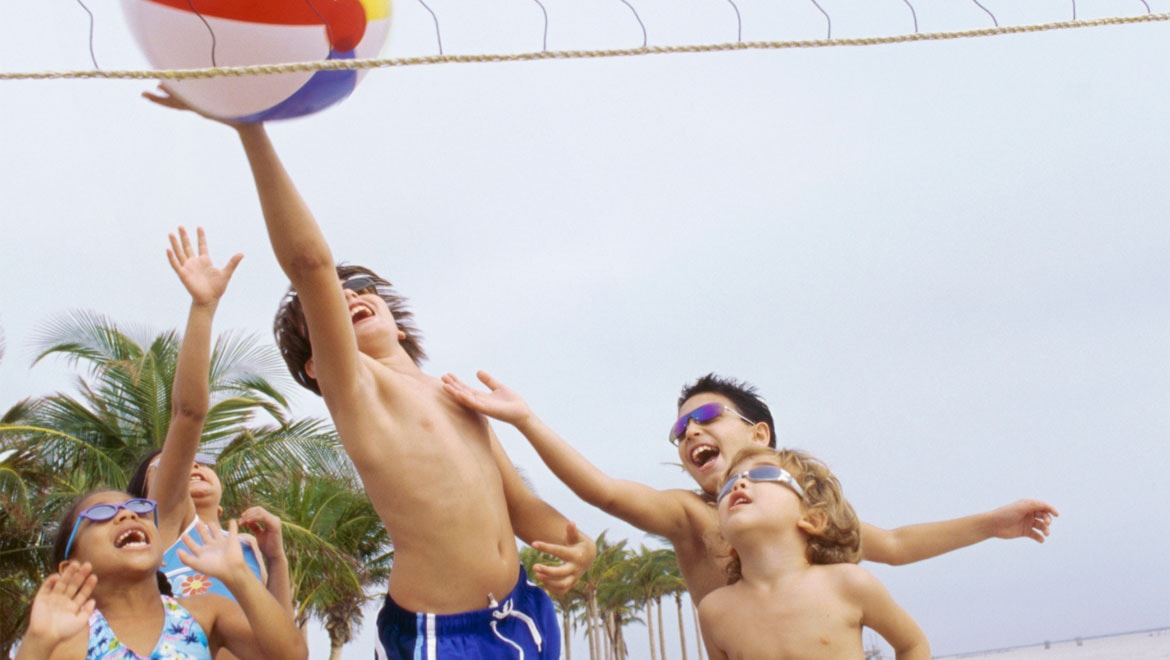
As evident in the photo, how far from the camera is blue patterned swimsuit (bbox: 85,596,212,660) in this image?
3444 mm

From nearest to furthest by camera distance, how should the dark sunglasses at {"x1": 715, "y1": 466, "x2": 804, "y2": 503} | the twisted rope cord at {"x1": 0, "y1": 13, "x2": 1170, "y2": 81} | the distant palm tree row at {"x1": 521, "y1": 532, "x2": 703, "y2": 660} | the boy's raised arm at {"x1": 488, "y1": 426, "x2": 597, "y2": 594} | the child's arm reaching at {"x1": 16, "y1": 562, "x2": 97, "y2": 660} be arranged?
1. the twisted rope cord at {"x1": 0, "y1": 13, "x2": 1170, "y2": 81}
2. the child's arm reaching at {"x1": 16, "y1": 562, "x2": 97, "y2": 660}
3. the boy's raised arm at {"x1": 488, "y1": 426, "x2": 597, "y2": 594}
4. the dark sunglasses at {"x1": 715, "y1": 466, "x2": 804, "y2": 503}
5. the distant palm tree row at {"x1": 521, "y1": 532, "x2": 703, "y2": 660}

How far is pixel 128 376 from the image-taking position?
56.7 feet

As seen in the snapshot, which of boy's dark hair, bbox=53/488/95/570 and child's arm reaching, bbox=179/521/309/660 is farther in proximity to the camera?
boy's dark hair, bbox=53/488/95/570

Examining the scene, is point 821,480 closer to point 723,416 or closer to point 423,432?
point 723,416

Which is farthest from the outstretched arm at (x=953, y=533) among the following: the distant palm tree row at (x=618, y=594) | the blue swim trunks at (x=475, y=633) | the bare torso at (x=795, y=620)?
the distant palm tree row at (x=618, y=594)

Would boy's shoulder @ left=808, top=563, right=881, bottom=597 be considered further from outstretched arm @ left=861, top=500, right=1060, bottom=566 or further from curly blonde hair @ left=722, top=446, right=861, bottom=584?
outstretched arm @ left=861, top=500, right=1060, bottom=566

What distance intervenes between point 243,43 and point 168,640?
6.87 feet

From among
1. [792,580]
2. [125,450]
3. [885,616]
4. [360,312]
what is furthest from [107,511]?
[125,450]

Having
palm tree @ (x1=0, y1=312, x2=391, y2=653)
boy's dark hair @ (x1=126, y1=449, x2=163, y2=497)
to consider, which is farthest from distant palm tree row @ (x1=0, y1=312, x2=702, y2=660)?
boy's dark hair @ (x1=126, y1=449, x2=163, y2=497)

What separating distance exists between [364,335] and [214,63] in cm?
119

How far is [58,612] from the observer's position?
3262 millimetres

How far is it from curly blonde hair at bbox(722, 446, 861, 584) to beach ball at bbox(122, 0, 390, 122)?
206 cm

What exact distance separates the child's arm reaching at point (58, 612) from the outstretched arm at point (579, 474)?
50.5 inches

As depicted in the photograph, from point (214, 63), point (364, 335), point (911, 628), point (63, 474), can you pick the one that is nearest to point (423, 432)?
point (364, 335)
